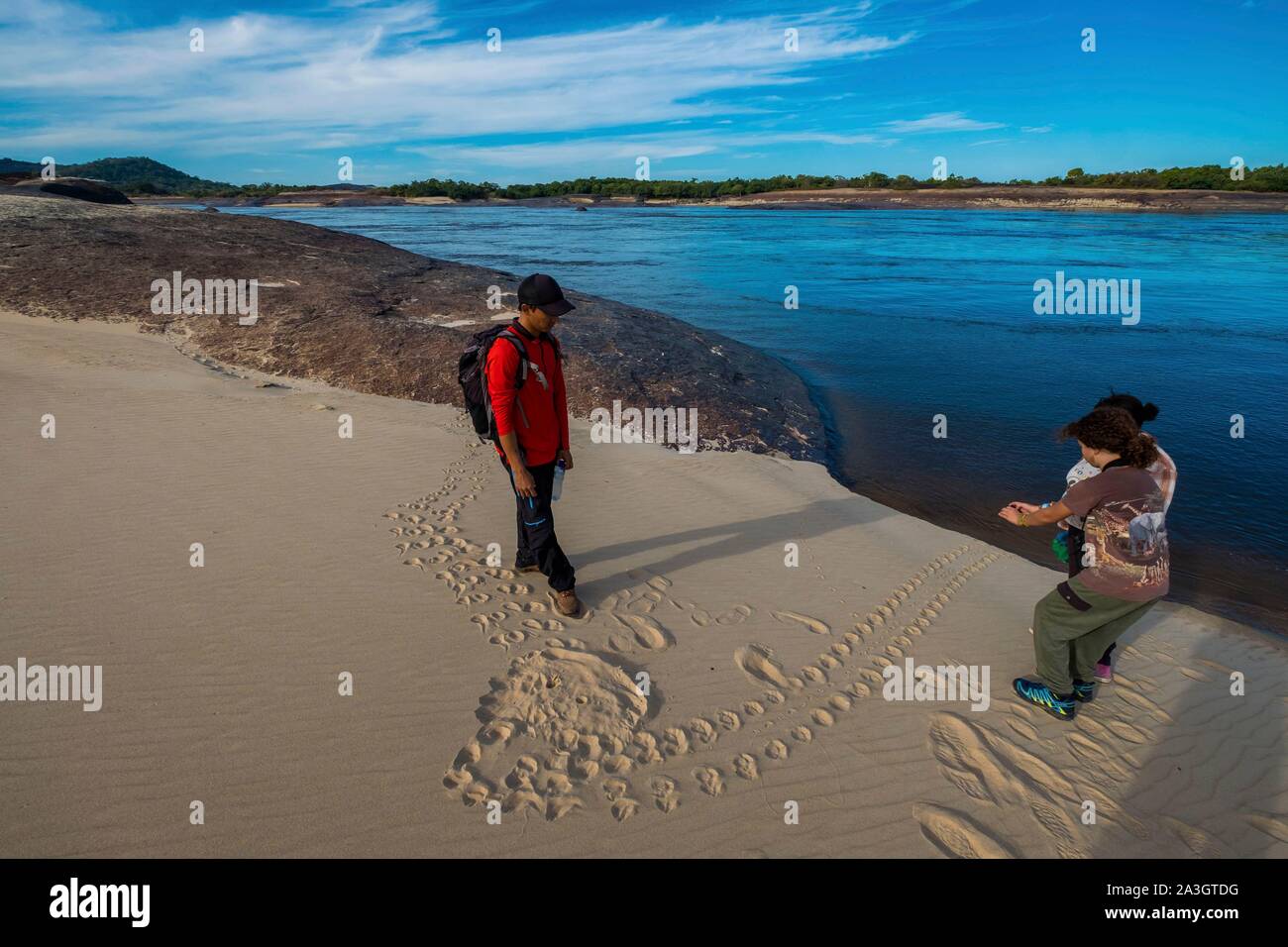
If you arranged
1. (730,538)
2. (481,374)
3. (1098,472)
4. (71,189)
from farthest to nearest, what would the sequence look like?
(71,189) → (730,538) → (481,374) → (1098,472)

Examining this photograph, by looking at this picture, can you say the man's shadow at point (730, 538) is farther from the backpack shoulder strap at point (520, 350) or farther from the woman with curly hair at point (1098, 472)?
the woman with curly hair at point (1098, 472)

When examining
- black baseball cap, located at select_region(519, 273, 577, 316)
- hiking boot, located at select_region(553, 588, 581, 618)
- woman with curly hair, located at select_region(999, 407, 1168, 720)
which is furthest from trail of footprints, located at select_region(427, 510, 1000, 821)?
black baseball cap, located at select_region(519, 273, 577, 316)

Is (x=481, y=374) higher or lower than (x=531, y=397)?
higher

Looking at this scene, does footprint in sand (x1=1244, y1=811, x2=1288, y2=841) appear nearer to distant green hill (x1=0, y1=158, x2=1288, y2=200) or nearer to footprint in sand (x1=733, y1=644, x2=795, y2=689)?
footprint in sand (x1=733, y1=644, x2=795, y2=689)

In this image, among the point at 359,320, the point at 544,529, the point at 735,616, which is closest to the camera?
the point at 544,529

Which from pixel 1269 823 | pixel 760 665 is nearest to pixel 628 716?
pixel 760 665

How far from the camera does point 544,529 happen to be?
4602 mm

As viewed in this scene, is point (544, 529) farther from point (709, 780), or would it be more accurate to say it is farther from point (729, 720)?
point (709, 780)

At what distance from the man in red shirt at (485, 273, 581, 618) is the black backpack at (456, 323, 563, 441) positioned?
5 cm

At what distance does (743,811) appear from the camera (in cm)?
325

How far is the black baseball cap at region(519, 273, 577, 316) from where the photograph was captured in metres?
4.05

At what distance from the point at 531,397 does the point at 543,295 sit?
0.68m

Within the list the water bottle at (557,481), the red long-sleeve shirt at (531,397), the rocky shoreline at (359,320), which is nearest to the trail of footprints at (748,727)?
the water bottle at (557,481)

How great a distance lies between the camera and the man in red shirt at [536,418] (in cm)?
410
